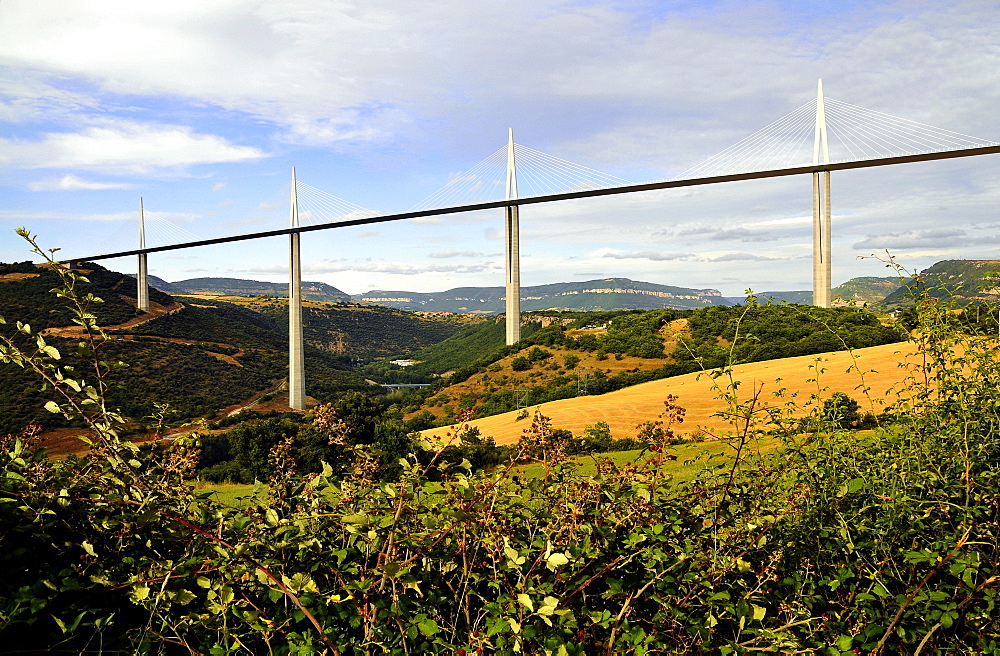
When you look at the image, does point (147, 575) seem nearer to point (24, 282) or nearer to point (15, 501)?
point (15, 501)

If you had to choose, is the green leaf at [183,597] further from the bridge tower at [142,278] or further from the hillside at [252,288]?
the hillside at [252,288]

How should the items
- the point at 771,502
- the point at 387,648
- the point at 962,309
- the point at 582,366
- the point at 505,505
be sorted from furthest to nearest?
1. the point at 582,366
2. the point at 962,309
3. the point at 771,502
4. the point at 505,505
5. the point at 387,648

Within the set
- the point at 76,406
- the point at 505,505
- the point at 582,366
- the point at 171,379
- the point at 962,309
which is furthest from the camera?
the point at 171,379

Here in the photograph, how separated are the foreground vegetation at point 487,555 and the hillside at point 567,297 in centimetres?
12364

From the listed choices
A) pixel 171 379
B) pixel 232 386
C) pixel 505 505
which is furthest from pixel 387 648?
pixel 232 386

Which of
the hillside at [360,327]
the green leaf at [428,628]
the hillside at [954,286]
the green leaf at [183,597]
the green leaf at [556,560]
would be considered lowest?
the hillside at [360,327]

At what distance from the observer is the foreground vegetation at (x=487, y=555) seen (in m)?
1.75

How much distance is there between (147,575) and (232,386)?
136 feet

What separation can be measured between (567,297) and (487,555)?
149650 mm

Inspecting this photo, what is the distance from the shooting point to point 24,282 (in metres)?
39.8

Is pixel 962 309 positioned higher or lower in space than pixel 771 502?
higher

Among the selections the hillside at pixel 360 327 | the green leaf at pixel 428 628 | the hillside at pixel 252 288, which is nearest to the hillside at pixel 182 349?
the hillside at pixel 360 327

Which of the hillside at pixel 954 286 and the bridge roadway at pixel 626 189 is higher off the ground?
the bridge roadway at pixel 626 189

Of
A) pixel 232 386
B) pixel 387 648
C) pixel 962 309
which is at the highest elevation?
pixel 962 309
